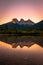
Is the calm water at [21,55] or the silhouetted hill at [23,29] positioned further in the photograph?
the silhouetted hill at [23,29]

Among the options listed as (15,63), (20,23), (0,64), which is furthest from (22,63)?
(20,23)

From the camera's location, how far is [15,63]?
12094 mm

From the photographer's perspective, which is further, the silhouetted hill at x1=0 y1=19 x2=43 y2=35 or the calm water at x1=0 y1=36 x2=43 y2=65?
the silhouetted hill at x1=0 y1=19 x2=43 y2=35

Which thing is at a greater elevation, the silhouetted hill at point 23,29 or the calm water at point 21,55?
the silhouetted hill at point 23,29

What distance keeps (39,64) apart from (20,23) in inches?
3938

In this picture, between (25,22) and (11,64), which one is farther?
(25,22)

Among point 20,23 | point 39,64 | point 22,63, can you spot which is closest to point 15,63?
point 22,63

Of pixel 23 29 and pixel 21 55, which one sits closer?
pixel 21 55

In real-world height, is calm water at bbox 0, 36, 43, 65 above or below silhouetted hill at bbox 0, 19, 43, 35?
below

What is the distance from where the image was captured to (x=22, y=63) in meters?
12.1

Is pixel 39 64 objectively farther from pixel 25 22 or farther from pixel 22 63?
pixel 25 22

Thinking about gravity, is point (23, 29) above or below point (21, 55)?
above

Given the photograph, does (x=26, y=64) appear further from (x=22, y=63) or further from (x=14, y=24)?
(x=14, y=24)

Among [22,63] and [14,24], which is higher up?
[14,24]
